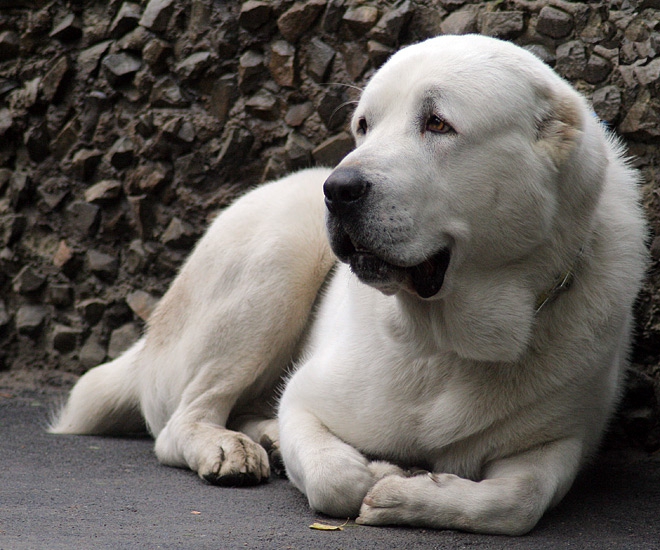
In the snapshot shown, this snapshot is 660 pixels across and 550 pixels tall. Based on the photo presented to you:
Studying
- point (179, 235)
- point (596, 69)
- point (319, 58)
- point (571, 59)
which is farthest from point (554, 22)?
point (179, 235)

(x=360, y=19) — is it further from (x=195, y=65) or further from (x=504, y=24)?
(x=195, y=65)

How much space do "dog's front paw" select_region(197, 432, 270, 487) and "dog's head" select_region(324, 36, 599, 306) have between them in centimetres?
102

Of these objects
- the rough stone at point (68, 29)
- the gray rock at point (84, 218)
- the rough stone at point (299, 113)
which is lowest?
the gray rock at point (84, 218)

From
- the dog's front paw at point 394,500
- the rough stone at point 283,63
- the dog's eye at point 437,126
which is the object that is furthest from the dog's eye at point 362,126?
the rough stone at point 283,63

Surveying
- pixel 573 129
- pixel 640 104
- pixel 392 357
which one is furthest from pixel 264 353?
pixel 640 104

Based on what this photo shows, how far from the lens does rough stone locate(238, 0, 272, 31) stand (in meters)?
4.76

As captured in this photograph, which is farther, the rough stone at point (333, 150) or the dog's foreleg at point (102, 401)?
the rough stone at point (333, 150)

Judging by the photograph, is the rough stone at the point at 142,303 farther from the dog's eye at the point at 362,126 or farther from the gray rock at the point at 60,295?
the dog's eye at the point at 362,126

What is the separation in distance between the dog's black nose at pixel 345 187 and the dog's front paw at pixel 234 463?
1209 mm

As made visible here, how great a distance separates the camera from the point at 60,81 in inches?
208

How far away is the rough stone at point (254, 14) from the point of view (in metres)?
4.76

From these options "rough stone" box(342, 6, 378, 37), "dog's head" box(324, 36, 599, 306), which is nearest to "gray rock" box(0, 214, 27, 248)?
"rough stone" box(342, 6, 378, 37)

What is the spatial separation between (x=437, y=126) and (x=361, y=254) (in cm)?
48

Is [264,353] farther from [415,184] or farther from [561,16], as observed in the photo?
[561,16]
